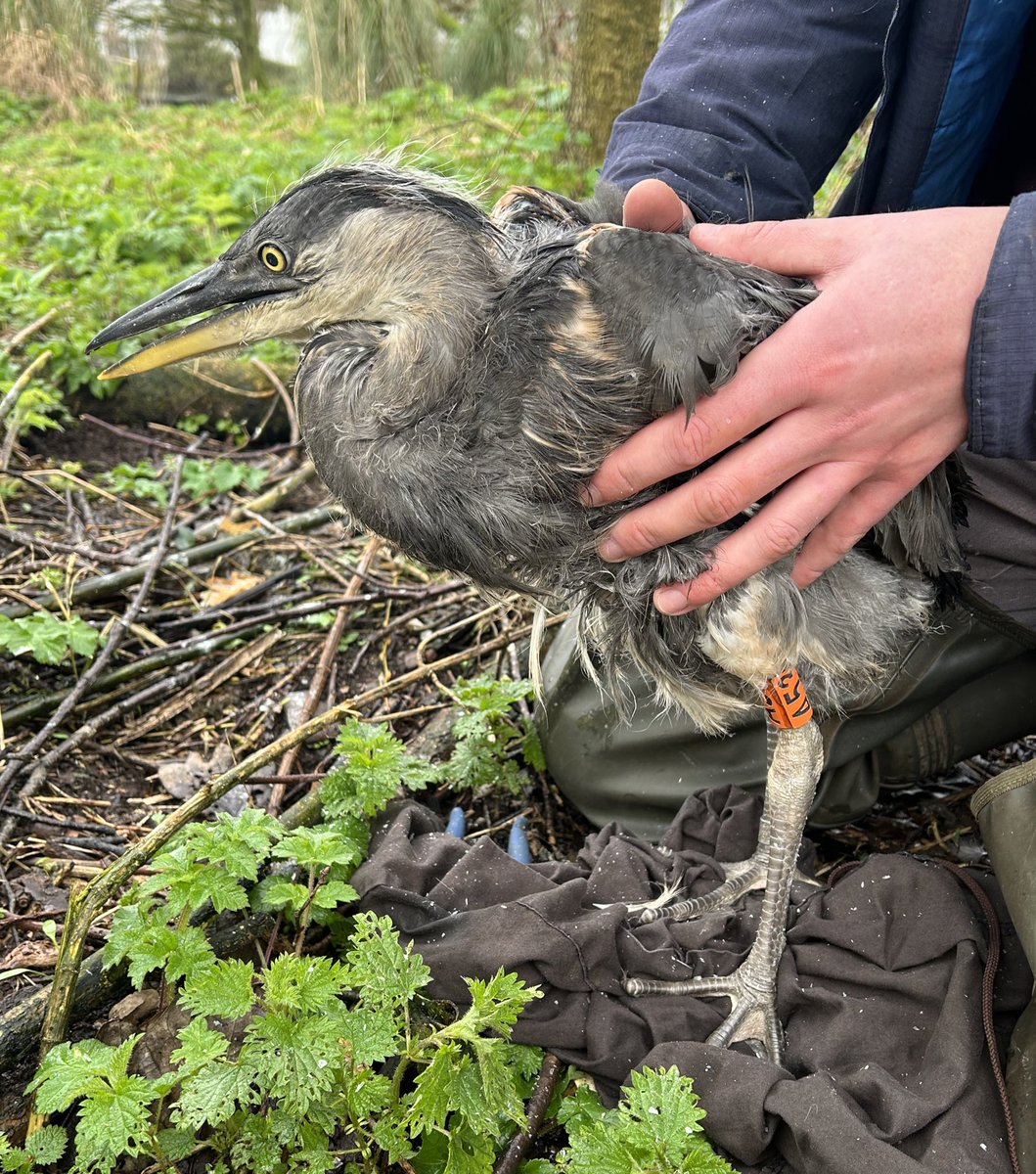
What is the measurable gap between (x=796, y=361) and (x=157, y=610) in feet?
7.63

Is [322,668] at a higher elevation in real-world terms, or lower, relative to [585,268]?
lower

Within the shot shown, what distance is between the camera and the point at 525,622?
3.38m

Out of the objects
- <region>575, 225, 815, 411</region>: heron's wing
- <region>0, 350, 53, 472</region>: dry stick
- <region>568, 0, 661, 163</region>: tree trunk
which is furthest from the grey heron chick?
<region>568, 0, 661, 163</region>: tree trunk

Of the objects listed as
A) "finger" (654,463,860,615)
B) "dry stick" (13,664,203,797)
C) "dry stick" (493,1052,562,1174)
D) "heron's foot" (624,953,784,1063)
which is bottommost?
"heron's foot" (624,953,784,1063)

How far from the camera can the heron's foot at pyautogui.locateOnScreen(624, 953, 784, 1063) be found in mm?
2195

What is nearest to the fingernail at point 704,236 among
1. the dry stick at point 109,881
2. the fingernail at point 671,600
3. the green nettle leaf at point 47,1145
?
the fingernail at point 671,600

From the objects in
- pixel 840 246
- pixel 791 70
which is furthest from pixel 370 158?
pixel 840 246

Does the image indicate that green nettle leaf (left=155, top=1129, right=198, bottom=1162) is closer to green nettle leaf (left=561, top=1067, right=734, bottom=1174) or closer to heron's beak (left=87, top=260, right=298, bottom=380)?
green nettle leaf (left=561, top=1067, right=734, bottom=1174)

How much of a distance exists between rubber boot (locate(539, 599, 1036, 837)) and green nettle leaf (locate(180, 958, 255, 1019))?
131 centimetres

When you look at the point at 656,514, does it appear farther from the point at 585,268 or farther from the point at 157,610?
the point at 157,610

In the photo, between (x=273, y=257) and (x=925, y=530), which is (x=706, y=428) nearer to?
(x=925, y=530)

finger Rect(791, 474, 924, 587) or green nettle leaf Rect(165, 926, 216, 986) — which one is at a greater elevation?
finger Rect(791, 474, 924, 587)

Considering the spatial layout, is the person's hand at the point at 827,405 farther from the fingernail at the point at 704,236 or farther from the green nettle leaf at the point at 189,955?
the green nettle leaf at the point at 189,955

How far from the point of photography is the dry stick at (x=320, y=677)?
2635 millimetres
